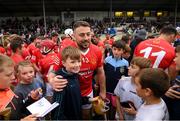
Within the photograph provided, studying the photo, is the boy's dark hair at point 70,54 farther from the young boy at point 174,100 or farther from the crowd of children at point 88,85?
the young boy at point 174,100

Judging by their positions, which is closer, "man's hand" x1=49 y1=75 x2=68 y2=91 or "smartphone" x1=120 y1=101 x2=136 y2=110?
"man's hand" x1=49 y1=75 x2=68 y2=91

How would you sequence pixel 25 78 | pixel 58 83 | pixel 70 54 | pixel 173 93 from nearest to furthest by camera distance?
pixel 173 93
pixel 58 83
pixel 70 54
pixel 25 78

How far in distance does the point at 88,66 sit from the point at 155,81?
64.5 inches

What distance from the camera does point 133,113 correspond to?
2953 mm

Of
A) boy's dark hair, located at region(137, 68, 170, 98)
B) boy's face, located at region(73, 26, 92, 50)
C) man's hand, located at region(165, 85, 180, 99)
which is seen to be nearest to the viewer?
boy's dark hair, located at region(137, 68, 170, 98)

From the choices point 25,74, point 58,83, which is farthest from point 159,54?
point 25,74

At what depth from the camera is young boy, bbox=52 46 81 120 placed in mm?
2668

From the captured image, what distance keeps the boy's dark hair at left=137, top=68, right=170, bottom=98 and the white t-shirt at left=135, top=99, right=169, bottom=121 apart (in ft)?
0.36

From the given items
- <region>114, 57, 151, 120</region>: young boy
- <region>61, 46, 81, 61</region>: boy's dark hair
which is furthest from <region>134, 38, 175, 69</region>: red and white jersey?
<region>61, 46, 81, 61</region>: boy's dark hair

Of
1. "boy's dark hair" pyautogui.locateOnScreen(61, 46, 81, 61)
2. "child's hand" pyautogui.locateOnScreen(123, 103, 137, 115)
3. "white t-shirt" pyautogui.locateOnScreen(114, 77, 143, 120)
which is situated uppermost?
"boy's dark hair" pyautogui.locateOnScreen(61, 46, 81, 61)

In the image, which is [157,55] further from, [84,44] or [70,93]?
[70,93]

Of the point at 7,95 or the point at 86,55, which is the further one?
the point at 86,55

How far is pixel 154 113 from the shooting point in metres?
2.30

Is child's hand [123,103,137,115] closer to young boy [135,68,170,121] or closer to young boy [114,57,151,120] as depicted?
young boy [114,57,151,120]
